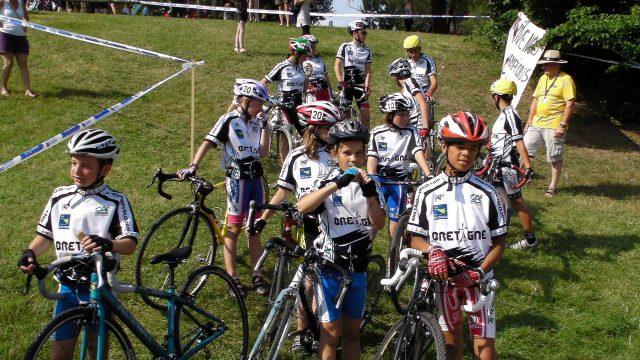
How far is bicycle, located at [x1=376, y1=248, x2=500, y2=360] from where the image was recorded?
13.5ft

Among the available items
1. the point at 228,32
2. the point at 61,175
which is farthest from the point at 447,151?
the point at 228,32

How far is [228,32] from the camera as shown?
19.9m

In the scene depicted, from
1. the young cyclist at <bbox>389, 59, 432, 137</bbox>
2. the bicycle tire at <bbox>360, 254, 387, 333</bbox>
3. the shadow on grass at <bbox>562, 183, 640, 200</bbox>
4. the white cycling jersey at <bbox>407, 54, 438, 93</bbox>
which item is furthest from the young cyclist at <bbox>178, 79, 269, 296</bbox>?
the shadow on grass at <bbox>562, 183, 640, 200</bbox>

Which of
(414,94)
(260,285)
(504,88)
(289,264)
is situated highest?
(504,88)

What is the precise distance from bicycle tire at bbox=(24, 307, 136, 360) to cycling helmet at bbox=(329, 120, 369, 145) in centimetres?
193

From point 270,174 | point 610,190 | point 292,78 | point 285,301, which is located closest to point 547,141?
point 610,190

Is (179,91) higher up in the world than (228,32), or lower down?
lower down

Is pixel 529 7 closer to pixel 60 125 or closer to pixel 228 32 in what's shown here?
pixel 228 32

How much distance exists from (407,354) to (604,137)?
12465 mm

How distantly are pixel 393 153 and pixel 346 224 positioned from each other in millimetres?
2295

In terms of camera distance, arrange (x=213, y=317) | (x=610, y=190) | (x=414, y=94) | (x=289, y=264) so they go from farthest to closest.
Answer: (x=610, y=190)
(x=414, y=94)
(x=289, y=264)
(x=213, y=317)

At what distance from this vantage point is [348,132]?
14.4 ft

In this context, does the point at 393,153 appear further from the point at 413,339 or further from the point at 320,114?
the point at 413,339

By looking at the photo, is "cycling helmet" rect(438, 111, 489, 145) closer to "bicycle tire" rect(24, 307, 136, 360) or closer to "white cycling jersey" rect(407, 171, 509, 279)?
"white cycling jersey" rect(407, 171, 509, 279)
